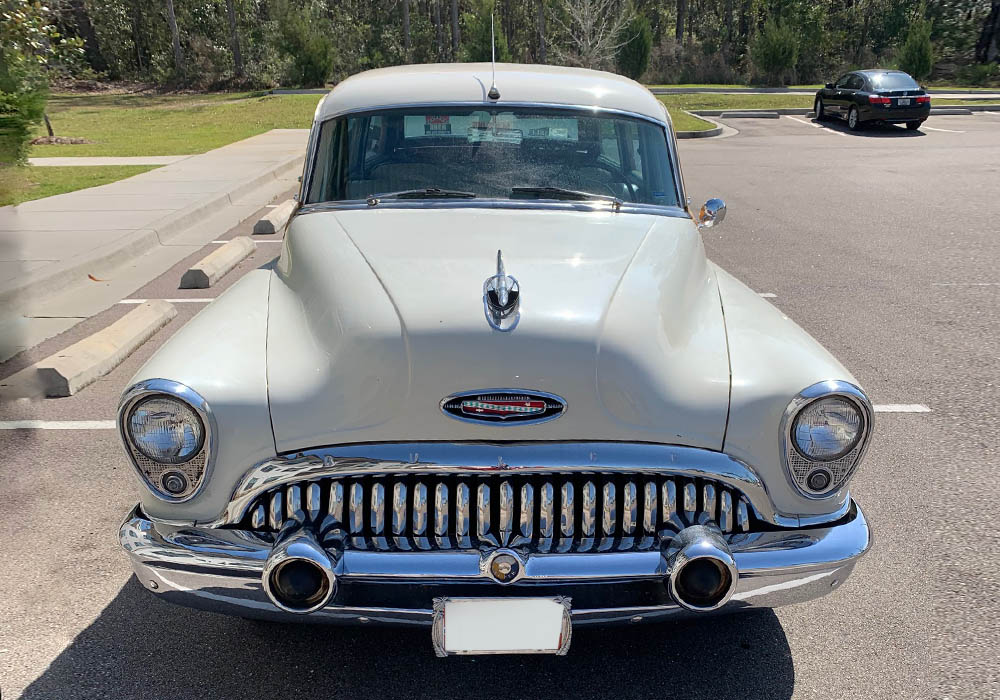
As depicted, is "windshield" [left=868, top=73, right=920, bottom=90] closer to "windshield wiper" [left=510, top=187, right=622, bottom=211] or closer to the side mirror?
the side mirror

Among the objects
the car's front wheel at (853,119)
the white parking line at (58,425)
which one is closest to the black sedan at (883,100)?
the car's front wheel at (853,119)

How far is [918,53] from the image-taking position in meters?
34.3

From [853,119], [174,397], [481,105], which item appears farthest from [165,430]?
[853,119]

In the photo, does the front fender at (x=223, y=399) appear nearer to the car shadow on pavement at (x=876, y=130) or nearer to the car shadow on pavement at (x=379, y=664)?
the car shadow on pavement at (x=379, y=664)

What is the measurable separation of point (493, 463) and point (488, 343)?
351 millimetres

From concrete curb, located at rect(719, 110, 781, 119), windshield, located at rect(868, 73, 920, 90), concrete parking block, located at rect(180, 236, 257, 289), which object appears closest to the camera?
concrete parking block, located at rect(180, 236, 257, 289)

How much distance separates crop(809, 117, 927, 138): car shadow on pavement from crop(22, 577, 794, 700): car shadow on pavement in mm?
20083

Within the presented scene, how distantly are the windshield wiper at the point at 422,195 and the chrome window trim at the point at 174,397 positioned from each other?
1361mm

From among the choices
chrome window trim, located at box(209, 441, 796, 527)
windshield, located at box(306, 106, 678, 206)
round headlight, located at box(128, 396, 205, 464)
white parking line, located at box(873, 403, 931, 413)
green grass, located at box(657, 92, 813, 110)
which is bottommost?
green grass, located at box(657, 92, 813, 110)

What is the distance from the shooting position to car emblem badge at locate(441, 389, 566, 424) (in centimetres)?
254

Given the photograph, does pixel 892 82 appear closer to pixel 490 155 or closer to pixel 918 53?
pixel 918 53

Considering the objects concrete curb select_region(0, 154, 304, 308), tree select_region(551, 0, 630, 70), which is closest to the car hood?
concrete curb select_region(0, 154, 304, 308)

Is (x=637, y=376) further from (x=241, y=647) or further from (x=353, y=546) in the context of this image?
(x=241, y=647)

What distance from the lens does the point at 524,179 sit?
148 inches
